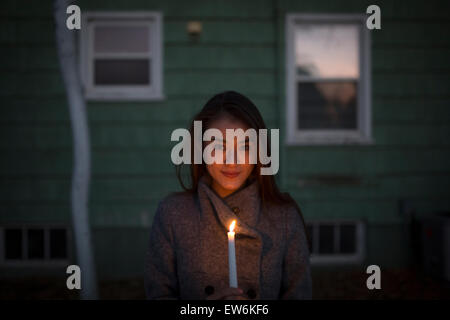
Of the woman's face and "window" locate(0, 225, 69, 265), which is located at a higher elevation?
the woman's face

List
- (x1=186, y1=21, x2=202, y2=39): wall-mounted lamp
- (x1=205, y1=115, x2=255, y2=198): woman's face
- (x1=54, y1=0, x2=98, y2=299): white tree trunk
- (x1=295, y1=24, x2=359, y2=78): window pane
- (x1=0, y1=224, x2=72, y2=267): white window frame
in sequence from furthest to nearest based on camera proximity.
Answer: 1. (x1=295, y1=24, x2=359, y2=78): window pane
2. (x1=0, y1=224, x2=72, y2=267): white window frame
3. (x1=186, y1=21, x2=202, y2=39): wall-mounted lamp
4. (x1=54, y1=0, x2=98, y2=299): white tree trunk
5. (x1=205, y1=115, x2=255, y2=198): woman's face

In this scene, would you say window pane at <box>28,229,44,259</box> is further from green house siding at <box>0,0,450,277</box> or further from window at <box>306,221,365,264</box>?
window at <box>306,221,365,264</box>

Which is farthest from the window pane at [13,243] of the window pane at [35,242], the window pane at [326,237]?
the window pane at [326,237]

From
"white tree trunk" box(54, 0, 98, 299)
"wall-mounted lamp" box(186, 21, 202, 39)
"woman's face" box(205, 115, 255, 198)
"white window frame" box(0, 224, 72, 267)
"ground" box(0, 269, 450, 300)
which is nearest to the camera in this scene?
"woman's face" box(205, 115, 255, 198)

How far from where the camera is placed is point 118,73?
539 centimetres

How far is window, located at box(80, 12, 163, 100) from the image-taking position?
17.4ft

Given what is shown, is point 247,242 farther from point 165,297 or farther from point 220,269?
point 165,297

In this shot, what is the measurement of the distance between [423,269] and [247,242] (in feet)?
15.5

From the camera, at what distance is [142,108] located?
529 centimetres

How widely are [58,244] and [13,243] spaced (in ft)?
2.00

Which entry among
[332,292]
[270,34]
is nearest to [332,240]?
[332,292]

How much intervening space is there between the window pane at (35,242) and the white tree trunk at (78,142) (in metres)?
2.18

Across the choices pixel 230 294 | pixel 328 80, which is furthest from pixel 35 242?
pixel 230 294

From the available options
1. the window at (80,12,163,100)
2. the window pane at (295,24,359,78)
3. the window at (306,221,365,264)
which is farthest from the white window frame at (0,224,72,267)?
the window pane at (295,24,359,78)
